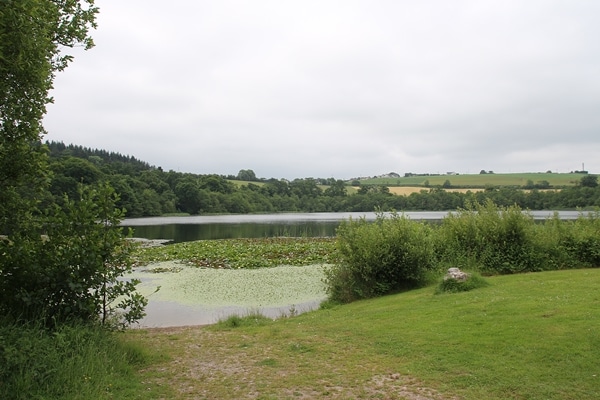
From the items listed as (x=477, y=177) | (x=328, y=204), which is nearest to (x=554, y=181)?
(x=477, y=177)

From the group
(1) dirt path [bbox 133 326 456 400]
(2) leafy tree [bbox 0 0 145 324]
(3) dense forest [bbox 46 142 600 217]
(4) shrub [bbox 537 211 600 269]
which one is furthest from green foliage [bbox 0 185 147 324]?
(3) dense forest [bbox 46 142 600 217]

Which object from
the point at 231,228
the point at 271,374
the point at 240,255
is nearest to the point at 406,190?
the point at 231,228

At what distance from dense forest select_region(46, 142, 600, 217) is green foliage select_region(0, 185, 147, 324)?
73118 millimetres

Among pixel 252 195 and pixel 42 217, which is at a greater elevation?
pixel 252 195

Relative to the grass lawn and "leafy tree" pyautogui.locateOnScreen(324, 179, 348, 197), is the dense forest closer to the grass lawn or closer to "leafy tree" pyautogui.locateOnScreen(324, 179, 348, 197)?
"leafy tree" pyautogui.locateOnScreen(324, 179, 348, 197)

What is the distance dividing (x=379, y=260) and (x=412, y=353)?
26.8ft

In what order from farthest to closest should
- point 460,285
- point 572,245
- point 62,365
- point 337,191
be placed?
point 337,191, point 572,245, point 460,285, point 62,365

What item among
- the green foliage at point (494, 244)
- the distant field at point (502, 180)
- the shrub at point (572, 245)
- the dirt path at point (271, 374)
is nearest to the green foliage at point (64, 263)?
the dirt path at point (271, 374)

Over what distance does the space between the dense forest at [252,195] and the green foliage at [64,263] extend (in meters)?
73.1

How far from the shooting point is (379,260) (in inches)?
632

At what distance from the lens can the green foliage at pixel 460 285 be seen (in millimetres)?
13445

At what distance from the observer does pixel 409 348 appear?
8.27 meters

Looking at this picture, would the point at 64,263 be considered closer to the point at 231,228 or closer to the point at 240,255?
the point at 240,255

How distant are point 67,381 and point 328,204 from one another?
147536 mm
